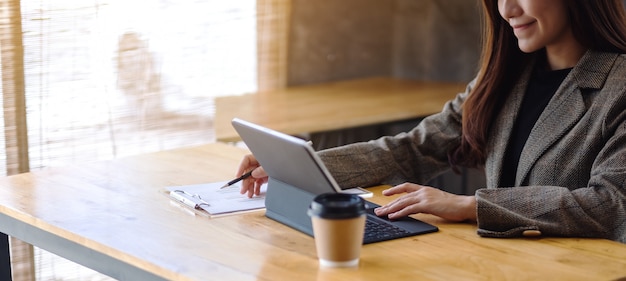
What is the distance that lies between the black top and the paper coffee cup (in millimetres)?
769

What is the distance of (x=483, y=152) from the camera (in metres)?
2.43

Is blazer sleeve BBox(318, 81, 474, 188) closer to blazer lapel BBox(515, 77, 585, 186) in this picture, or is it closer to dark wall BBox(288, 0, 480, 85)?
blazer lapel BBox(515, 77, 585, 186)

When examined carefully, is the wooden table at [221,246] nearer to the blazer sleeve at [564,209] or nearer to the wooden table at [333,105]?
the blazer sleeve at [564,209]

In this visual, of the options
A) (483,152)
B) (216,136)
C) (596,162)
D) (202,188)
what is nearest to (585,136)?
(596,162)

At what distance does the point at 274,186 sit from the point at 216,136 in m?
1.26

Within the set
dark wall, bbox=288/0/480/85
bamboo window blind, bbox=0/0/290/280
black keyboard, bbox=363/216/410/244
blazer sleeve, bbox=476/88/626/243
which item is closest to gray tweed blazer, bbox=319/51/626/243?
blazer sleeve, bbox=476/88/626/243

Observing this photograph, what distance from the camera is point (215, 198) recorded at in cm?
216

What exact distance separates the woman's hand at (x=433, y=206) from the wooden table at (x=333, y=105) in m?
1.31

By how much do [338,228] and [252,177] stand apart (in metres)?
0.59

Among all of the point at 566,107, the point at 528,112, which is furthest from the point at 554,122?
the point at 528,112

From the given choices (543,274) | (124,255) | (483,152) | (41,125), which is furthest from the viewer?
(41,125)

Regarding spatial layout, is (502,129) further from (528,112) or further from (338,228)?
(338,228)

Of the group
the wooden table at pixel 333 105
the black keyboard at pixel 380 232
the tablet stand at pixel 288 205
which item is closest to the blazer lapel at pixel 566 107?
the black keyboard at pixel 380 232

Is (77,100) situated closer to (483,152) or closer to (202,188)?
(202,188)
